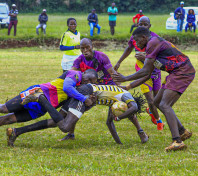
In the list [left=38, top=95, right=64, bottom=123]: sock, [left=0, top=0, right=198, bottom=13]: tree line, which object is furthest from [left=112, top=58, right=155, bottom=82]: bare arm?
[left=0, top=0, right=198, bottom=13]: tree line

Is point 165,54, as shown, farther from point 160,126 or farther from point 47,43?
point 47,43

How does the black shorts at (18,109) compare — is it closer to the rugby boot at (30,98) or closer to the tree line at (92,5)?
the rugby boot at (30,98)

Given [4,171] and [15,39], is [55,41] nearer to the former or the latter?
[15,39]

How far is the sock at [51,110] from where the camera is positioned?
622cm

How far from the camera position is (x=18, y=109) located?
6461 millimetres

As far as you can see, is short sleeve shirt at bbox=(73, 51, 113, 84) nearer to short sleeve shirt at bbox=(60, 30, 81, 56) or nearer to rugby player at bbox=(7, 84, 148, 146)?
rugby player at bbox=(7, 84, 148, 146)

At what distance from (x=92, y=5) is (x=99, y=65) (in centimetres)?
4687

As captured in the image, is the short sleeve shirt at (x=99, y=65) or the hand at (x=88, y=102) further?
the short sleeve shirt at (x=99, y=65)

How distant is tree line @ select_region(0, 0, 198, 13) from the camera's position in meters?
49.8

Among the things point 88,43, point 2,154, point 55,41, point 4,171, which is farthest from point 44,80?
point 55,41

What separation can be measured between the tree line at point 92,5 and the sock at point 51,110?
43116 millimetres

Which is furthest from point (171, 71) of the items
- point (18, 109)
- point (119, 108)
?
point (18, 109)

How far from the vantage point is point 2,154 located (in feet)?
19.4

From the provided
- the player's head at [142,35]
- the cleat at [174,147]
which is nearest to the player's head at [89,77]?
the player's head at [142,35]
